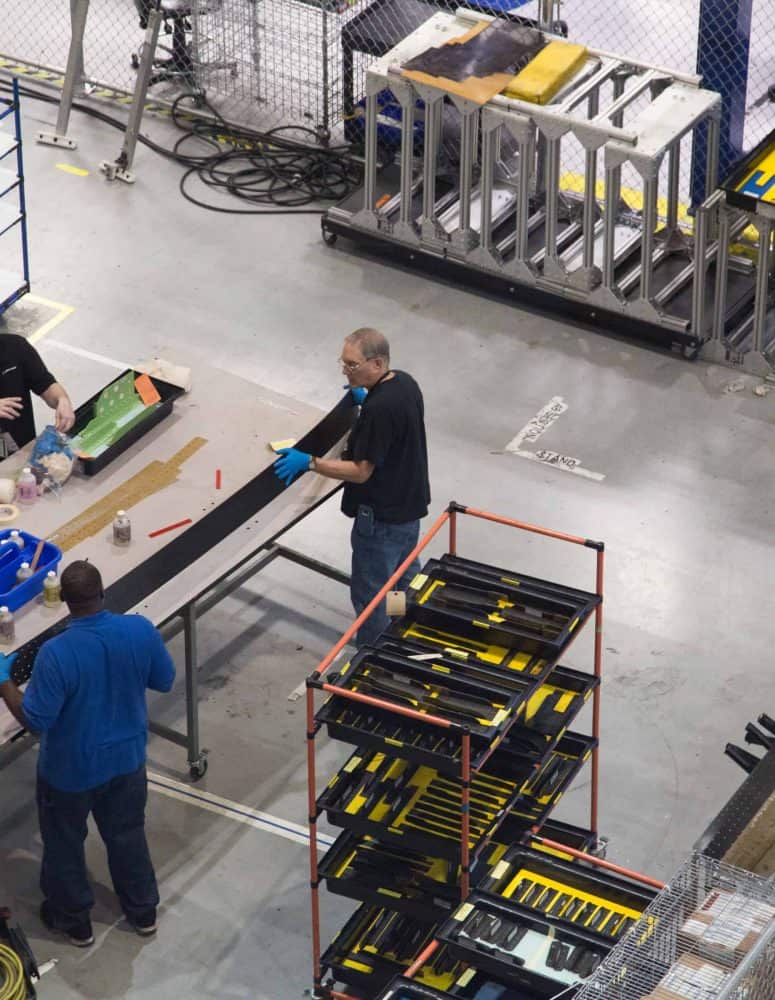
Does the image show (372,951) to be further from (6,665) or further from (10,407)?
(10,407)

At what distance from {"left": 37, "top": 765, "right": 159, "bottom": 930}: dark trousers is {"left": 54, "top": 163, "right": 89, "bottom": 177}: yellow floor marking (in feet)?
21.7

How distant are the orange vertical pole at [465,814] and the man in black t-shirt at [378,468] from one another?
1.79 m

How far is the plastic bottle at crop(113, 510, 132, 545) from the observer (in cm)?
853

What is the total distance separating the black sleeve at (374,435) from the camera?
8781 mm

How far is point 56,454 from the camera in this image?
897 centimetres

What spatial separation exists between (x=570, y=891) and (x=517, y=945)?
45cm

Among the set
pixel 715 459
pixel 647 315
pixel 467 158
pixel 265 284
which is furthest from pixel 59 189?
pixel 715 459

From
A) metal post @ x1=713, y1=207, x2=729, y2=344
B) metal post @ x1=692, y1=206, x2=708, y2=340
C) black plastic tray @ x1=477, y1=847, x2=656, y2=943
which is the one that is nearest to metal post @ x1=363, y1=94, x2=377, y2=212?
metal post @ x1=692, y1=206, x2=708, y2=340

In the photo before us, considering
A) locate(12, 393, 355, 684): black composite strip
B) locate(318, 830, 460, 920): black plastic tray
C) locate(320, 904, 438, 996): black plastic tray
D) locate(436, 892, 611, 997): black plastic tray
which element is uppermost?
locate(12, 393, 355, 684): black composite strip

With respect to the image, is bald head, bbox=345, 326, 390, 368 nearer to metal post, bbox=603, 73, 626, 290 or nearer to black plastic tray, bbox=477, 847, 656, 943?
black plastic tray, bbox=477, 847, 656, 943

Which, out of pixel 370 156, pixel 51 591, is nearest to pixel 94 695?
pixel 51 591

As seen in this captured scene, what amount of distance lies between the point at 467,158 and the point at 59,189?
3.04m

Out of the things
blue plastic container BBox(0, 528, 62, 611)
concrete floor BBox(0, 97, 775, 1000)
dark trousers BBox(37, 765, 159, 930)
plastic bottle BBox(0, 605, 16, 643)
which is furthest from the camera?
concrete floor BBox(0, 97, 775, 1000)

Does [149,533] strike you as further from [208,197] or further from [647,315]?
[208,197]
